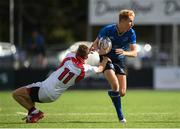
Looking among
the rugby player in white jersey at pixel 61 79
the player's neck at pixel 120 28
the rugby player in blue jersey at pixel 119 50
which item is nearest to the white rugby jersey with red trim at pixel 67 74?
the rugby player in white jersey at pixel 61 79

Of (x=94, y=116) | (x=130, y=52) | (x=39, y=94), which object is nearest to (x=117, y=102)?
(x=130, y=52)

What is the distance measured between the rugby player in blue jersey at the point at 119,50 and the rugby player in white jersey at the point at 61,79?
1.33 ft

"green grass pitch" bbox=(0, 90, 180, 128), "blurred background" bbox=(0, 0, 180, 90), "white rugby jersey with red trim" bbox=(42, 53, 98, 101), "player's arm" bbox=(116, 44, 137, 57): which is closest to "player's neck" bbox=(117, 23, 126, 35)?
"player's arm" bbox=(116, 44, 137, 57)

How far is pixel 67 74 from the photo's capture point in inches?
557

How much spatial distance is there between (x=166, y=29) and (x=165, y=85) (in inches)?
460

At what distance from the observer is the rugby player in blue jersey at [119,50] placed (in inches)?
575

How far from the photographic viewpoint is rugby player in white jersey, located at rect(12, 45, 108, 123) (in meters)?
14.1

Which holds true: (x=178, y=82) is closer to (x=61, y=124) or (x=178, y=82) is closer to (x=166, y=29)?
(x=166, y=29)

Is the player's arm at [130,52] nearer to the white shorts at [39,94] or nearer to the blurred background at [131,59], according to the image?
the white shorts at [39,94]

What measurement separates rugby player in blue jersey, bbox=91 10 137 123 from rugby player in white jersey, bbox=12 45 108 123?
0.40 metres

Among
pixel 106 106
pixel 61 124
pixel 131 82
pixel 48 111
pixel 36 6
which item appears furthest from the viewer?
pixel 36 6

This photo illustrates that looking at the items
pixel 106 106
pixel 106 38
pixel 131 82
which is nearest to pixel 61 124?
pixel 106 38

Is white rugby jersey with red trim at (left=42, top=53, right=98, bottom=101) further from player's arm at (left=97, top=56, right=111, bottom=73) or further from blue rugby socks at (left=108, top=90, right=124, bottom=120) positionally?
blue rugby socks at (left=108, top=90, right=124, bottom=120)

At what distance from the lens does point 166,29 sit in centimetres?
4344
